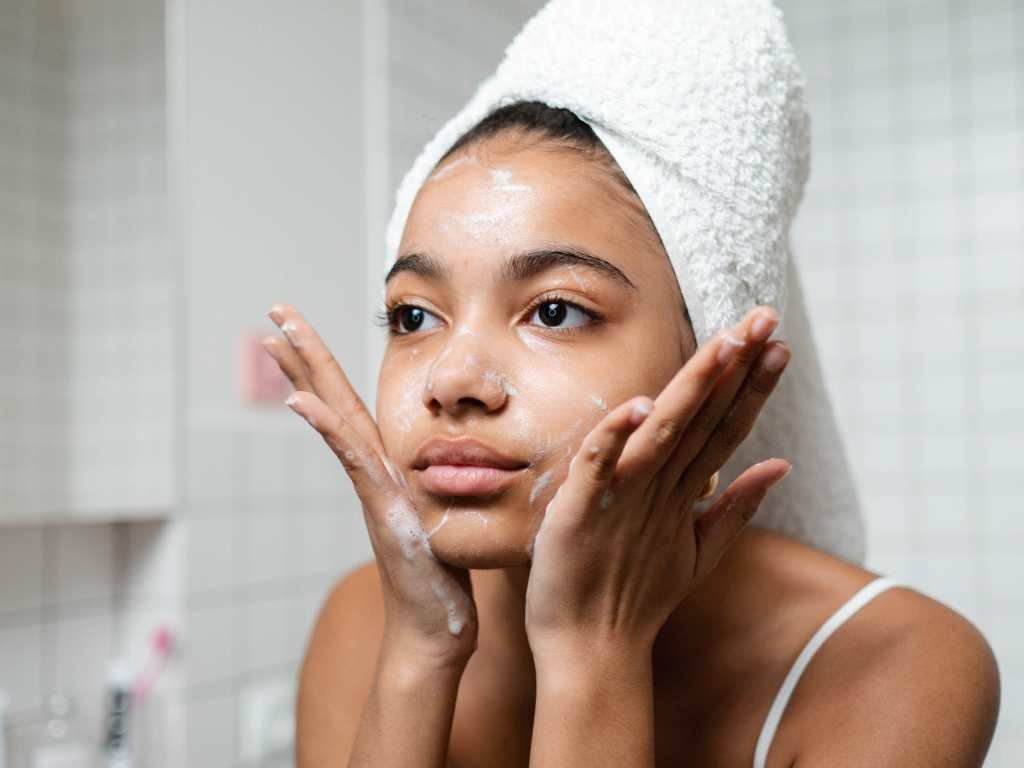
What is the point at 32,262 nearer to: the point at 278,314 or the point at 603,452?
the point at 278,314

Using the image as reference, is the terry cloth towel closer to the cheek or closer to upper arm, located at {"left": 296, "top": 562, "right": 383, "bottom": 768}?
the cheek

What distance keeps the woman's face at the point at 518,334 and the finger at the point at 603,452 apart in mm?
42

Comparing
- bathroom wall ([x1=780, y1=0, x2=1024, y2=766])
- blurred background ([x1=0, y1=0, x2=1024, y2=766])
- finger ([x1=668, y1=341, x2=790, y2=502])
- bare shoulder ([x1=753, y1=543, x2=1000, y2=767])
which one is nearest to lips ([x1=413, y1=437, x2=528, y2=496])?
finger ([x1=668, y1=341, x2=790, y2=502])

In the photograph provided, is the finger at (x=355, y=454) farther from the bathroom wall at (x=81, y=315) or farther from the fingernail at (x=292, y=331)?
the bathroom wall at (x=81, y=315)

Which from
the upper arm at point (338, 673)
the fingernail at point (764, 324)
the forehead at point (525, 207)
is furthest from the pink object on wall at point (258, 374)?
the fingernail at point (764, 324)

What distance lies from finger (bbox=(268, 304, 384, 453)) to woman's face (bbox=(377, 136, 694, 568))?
28 mm

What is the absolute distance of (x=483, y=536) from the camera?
617 millimetres

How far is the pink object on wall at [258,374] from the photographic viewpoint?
4.18ft

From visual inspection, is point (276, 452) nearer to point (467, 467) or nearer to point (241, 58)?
point (241, 58)

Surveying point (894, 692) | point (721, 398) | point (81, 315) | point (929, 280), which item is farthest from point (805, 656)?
point (929, 280)

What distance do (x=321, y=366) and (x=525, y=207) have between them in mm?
198

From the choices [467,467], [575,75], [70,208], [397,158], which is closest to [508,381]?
[467,467]

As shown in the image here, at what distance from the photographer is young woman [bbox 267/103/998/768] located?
1.96 feet

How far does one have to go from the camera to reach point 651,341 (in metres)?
0.65
